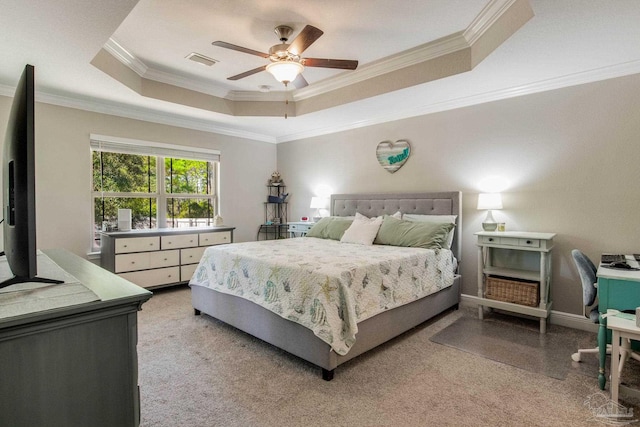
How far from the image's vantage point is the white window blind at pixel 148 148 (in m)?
4.25

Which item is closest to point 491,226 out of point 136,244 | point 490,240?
point 490,240

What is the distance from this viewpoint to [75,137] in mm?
4031

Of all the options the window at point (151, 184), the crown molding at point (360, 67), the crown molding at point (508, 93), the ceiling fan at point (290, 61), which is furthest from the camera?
the window at point (151, 184)

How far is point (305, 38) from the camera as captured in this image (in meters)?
2.45

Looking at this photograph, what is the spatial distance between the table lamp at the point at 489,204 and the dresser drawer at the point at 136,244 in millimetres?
4032

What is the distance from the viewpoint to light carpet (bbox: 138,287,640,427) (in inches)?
75.1

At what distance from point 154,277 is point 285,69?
3266mm

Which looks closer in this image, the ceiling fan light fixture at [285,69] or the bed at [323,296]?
the bed at [323,296]

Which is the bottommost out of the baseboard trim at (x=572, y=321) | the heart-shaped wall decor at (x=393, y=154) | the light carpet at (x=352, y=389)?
the light carpet at (x=352, y=389)

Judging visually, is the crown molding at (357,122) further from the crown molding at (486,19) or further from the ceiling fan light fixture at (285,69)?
the ceiling fan light fixture at (285,69)

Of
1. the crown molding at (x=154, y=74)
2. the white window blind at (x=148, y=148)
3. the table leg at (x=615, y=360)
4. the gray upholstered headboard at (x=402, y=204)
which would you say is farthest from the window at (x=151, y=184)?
the table leg at (x=615, y=360)

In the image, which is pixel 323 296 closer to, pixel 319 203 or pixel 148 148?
pixel 319 203

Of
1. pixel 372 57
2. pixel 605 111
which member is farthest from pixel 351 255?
pixel 605 111

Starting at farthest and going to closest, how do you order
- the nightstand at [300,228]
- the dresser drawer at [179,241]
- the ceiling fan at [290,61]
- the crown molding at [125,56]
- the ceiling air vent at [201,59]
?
the nightstand at [300,228], the dresser drawer at [179,241], the ceiling air vent at [201,59], the crown molding at [125,56], the ceiling fan at [290,61]
